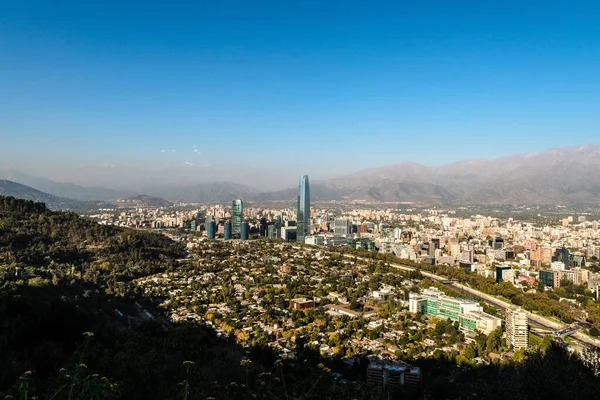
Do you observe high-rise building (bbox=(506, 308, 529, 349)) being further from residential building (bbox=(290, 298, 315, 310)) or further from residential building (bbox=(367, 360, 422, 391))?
residential building (bbox=(290, 298, 315, 310))

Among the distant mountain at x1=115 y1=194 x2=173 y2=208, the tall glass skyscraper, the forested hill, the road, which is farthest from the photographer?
the distant mountain at x1=115 y1=194 x2=173 y2=208

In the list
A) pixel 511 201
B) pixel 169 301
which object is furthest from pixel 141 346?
pixel 511 201

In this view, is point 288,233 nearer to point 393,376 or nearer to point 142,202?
point 393,376

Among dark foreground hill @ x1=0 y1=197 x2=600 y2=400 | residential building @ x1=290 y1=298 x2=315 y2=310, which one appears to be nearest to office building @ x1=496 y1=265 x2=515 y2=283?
residential building @ x1=290 y1=298 x2=315 y2=310

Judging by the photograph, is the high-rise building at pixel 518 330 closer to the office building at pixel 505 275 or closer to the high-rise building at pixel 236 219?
the office building at pixel 505 275

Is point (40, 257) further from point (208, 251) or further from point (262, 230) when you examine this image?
point (262, 230)

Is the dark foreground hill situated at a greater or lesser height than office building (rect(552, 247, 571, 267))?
greater

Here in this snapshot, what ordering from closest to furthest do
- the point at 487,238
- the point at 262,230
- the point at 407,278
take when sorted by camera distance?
the point at 407,278 < the point at 487,238 < the point at 262,230

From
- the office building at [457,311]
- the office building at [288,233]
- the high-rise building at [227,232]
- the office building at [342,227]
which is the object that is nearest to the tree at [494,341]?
the office building at [457,311]
